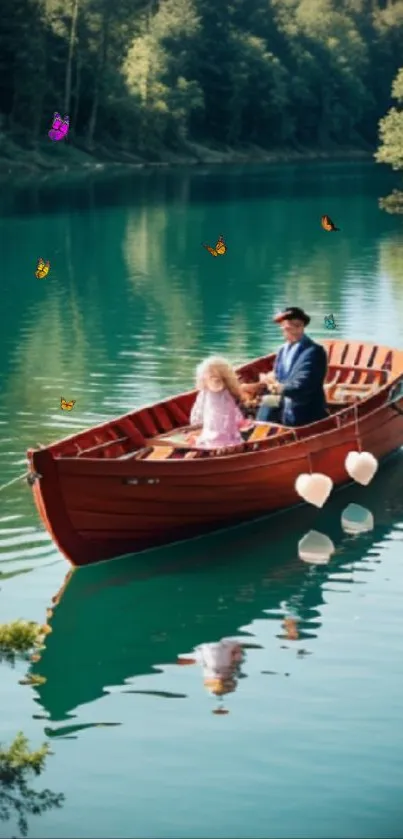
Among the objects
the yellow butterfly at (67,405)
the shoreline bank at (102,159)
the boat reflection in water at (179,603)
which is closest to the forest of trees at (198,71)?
the shoreline bank at (102,159)

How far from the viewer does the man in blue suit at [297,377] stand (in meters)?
19.2

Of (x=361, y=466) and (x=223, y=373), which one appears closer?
(x=223, y=373)

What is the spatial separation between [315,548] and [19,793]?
310 inches

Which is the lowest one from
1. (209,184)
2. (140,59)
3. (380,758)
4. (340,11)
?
(380,758)

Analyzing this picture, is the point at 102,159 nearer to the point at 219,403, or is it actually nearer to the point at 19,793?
the point at 219,403

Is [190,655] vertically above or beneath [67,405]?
beneath

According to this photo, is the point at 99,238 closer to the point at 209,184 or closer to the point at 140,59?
the point at 209,184

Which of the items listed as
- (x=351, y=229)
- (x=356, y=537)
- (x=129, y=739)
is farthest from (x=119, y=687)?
(x=351, y=229)

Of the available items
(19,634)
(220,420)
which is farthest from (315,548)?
(19,634)

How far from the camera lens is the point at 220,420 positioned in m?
18.8

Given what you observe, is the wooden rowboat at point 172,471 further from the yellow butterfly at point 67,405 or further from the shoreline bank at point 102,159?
the shoreline bank at point 102,159

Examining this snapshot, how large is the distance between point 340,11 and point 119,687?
18204 centimetres

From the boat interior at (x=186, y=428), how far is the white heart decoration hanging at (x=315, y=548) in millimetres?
1129

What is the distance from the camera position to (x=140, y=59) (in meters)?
122
